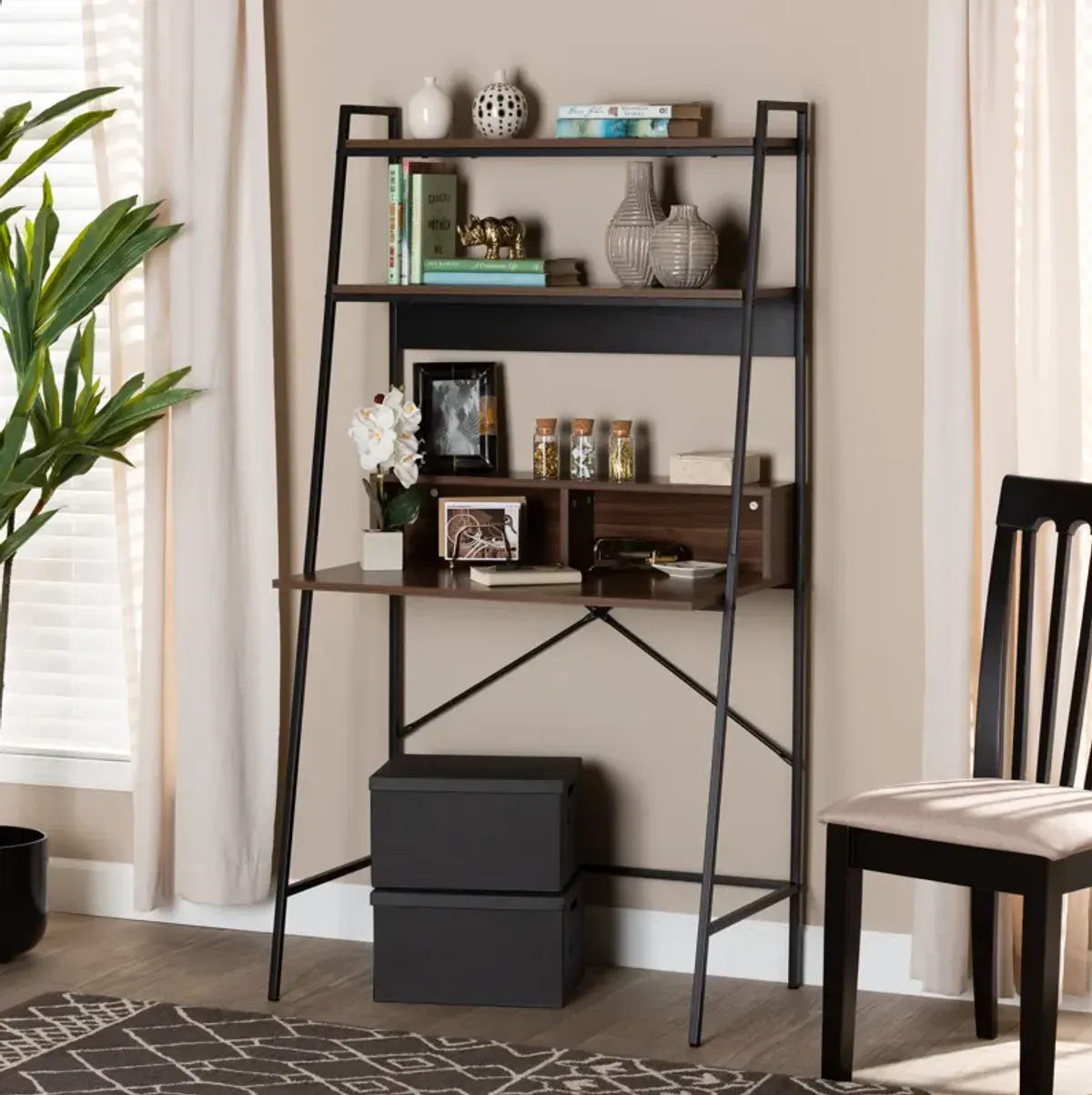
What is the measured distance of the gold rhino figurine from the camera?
3.80 meters

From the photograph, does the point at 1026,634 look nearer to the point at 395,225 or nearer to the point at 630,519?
the point at 630,519

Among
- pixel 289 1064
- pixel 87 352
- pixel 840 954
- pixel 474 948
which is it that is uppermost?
pixel 87 352

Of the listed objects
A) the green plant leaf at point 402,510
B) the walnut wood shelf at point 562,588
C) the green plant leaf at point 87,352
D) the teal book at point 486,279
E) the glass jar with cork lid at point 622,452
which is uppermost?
the teal book at point 486,279

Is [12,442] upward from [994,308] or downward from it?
downward

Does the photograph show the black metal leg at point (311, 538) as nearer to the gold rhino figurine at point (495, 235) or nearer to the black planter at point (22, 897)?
the gold rhino figurine at point (495, 235)

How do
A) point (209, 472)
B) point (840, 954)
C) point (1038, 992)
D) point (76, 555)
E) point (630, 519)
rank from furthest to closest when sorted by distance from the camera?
point (76, 555) < point (209, 472) < point (630, 519) < point (840, 954) < point (1038, 992)

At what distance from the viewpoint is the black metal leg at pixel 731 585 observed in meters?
3.44

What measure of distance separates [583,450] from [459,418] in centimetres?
30

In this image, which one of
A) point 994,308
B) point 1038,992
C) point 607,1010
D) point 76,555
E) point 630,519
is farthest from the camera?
point 76,555

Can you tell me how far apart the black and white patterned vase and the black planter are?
174 cm

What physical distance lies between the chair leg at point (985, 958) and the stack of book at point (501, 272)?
1391 mm

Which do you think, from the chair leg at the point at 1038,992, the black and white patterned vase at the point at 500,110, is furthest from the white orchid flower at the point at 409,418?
the chair leg at the point at 1038,992

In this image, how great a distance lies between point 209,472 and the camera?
403 cm

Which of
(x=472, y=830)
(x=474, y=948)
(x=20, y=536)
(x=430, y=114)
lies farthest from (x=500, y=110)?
(x=474, y=948)
